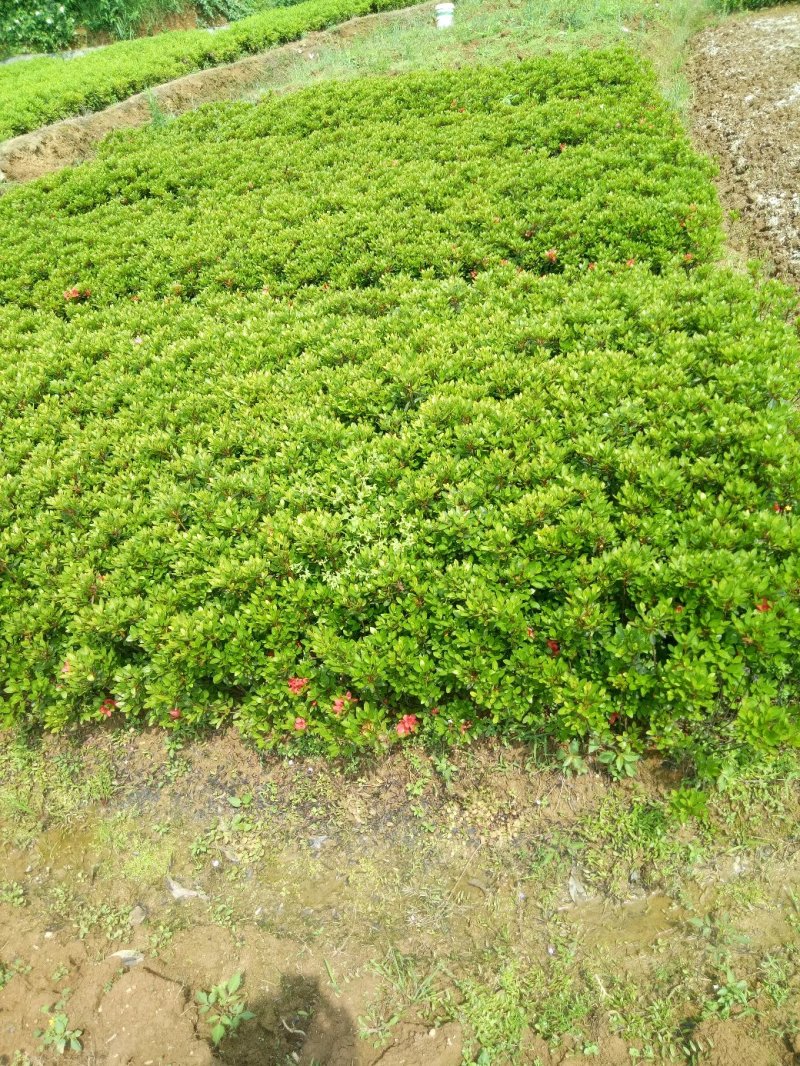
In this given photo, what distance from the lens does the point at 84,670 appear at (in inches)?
180

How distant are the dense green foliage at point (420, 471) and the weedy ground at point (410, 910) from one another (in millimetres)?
459

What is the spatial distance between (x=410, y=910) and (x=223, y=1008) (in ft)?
3.89

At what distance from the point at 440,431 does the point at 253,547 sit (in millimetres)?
1945

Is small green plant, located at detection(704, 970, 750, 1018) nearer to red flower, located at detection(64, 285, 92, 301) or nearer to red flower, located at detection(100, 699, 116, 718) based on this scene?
red flower, located at detection(100, 699, 116, 718)

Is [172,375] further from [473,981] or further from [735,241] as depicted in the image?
[735,241]

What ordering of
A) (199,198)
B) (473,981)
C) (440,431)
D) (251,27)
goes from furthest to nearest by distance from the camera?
(251,27) → (199,198) → (440,431) → (473,981)

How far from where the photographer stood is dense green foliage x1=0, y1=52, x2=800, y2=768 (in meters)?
4.03

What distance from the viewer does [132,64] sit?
16.9m

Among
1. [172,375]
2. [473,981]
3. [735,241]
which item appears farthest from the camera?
[735,241]

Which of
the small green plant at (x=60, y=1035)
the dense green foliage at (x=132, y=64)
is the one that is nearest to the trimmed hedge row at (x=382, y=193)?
the dense green foliage at (x=132, y=64)

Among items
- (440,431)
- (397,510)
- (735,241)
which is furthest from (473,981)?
(735,241)

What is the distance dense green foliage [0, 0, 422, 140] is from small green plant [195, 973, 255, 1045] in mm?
17823

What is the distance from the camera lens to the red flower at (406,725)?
418 cm

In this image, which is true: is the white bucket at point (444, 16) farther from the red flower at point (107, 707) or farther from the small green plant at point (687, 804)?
the small green plant at point (687, 804)
